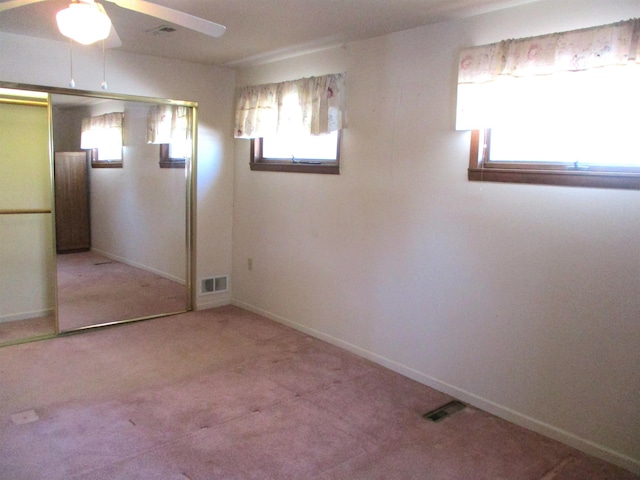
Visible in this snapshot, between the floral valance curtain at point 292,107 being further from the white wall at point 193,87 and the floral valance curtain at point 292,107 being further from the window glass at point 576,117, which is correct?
the window glass at point 576,117

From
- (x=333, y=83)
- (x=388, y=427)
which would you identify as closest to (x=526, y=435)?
(x=388, y=427)

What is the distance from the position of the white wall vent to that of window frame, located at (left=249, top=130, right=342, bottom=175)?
1.13 m

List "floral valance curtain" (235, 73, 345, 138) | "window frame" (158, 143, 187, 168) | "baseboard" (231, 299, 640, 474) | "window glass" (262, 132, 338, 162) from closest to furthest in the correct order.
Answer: "baseboard" (231, 299, 640, 474) < "floral valance curtain" (235, 73, 345, 138) < "window glass" (262, 132, 338, 162) < "window frame" (158, 143, 187, 168)

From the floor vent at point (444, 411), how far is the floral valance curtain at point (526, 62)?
63.7 inches

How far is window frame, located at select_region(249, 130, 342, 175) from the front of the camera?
377 cm

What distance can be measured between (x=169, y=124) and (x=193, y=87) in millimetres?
400

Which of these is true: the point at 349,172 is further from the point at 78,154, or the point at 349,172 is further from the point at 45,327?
the point at 45,327

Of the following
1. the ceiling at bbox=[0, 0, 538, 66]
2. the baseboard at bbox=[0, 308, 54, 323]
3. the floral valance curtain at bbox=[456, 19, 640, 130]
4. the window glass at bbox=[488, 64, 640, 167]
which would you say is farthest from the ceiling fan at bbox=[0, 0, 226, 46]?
the baseboard at bbox=[0, 308, 54, 323]

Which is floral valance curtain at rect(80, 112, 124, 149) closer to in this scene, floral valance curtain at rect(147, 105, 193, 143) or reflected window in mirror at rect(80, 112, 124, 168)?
reflected window in mirror at rect(80, 112, 124, 168)

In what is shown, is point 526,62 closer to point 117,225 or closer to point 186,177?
point 186,177

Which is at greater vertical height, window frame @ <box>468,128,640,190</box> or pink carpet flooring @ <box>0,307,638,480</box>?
window frame @ <box>468,128,640,190</box>

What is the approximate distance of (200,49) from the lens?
393cm

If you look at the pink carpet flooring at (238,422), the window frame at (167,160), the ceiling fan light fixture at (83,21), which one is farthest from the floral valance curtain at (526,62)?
the window frame at (167,160)

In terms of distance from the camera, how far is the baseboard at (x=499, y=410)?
2404mm
